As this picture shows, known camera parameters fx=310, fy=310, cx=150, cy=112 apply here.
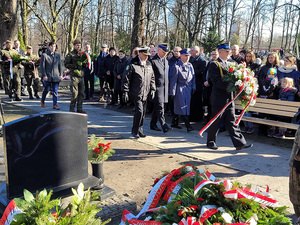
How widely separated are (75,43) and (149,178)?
5546 millimetres

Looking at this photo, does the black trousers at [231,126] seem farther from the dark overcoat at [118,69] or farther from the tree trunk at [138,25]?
the tree trunk at [138,25]

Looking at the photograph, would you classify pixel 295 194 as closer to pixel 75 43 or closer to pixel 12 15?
pixel 75 43

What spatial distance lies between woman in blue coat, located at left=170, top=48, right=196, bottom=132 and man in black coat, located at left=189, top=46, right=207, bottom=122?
1.16 metres

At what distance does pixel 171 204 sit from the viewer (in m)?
2.12

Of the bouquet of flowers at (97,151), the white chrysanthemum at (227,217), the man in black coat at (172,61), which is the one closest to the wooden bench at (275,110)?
the man in black coat at (172,61)

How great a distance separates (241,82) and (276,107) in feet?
6.70

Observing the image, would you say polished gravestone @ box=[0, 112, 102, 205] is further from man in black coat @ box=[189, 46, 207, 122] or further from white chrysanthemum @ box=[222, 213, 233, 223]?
man in black coat @ box=[189, 46, 207, 122]

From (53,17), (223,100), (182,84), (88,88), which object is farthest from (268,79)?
(53,17)

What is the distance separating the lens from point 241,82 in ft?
19.4

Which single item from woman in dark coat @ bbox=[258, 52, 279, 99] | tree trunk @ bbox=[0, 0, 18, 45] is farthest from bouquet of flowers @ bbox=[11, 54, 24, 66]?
woman in dark coat @ bbox=[258, 52, 279, 99]

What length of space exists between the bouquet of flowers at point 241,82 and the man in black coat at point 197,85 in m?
3.00

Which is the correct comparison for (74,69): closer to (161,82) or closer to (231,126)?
(161,82)

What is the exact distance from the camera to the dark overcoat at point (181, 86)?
311 inches

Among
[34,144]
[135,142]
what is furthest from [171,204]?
[135,142]
